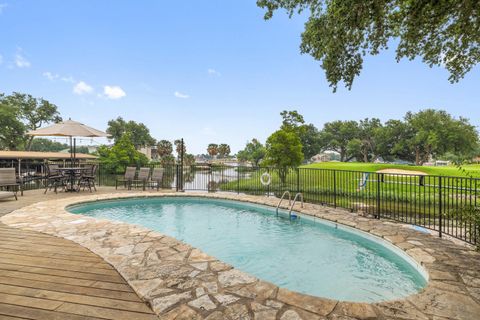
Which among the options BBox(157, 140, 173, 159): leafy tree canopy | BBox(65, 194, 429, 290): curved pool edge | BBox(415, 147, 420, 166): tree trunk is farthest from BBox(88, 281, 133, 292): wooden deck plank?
BBox(157, 140, 173, 159): leafy tree canopy

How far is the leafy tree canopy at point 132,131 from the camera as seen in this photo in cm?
4610

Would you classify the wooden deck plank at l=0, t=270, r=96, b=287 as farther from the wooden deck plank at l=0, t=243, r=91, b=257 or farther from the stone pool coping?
the wooden deck plank at l=0, t=243, r=91, b=257

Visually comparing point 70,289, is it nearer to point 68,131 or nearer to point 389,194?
point 68,131

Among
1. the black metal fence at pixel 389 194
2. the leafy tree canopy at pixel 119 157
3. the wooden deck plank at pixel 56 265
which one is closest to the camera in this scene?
the wooden deck plank at pixel 56 265

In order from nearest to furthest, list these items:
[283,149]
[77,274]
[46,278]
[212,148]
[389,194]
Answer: [46,278], [77,274], [389,194], [283,149], [212,148]

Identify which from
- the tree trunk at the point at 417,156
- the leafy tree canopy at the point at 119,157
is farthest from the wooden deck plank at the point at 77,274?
the tree trunk at the point at 417,156

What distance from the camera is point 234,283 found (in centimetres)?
274

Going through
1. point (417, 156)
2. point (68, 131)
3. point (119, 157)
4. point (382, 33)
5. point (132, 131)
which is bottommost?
point (417, 156)

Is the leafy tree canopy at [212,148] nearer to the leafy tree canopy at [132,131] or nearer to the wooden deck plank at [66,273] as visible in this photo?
the leafy tree canopy at [132,131]

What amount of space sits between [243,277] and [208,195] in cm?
687

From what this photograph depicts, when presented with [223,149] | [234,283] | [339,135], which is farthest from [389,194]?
[223,149]

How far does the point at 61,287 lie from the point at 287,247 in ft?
14.0

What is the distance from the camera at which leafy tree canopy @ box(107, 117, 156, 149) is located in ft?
151

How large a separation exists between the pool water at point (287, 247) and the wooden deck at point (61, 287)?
247cm
